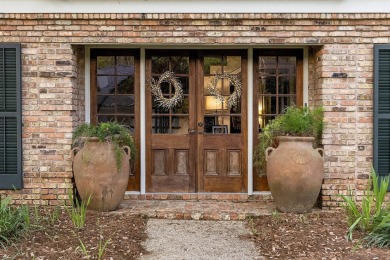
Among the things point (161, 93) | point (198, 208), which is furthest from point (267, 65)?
point (198, 208)

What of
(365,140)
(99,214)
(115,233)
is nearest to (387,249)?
(365,140)

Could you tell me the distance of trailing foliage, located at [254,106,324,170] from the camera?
21.0 feet

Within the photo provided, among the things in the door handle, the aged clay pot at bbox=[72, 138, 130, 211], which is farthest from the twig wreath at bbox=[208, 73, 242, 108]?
the aged clay pot at bbox=[72, 138, 130, 211]

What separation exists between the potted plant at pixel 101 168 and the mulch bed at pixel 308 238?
1.74 meters

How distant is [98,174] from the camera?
634 cm

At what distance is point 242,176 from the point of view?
746 centimetres

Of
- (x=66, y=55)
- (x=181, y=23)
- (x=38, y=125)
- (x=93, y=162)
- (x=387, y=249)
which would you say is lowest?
(x=387, y=249)

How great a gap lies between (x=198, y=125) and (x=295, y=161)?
1.75 m

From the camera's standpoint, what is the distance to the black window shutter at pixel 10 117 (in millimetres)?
6633

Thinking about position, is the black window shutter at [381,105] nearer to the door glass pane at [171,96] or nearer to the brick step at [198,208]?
the brick step at [198,208]

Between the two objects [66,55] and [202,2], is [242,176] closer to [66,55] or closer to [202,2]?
[202,2]

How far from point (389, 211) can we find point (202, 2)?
344cm

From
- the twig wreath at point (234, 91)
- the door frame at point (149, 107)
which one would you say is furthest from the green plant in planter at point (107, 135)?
the twig wreath at point (234, 91)

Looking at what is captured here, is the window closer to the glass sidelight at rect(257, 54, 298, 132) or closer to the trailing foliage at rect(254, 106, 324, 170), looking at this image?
the glass sidelight at rect(257, 54, 298, 132)
